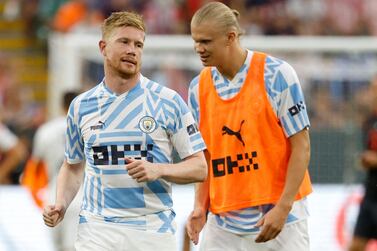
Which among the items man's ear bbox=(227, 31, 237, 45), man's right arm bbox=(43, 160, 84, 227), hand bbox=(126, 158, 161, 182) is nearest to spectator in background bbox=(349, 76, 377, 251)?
man's ear bbox=(227, 31, 237, 45)

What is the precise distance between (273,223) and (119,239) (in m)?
0.82

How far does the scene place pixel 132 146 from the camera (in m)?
5.81

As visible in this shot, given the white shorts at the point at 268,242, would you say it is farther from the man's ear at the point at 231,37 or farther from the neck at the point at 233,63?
the man's ear at the point at 231,37

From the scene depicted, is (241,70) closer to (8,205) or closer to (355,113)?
(8,205)

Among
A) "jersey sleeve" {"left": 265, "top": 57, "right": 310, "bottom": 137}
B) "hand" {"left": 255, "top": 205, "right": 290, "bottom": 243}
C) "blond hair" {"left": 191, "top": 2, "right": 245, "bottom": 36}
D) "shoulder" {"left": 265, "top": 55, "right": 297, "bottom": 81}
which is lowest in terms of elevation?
"hand" {"left": 255, "top": 205, "right": 290, "bottom": 243}

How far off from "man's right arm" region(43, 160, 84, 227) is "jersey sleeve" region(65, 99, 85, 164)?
0.05 meters

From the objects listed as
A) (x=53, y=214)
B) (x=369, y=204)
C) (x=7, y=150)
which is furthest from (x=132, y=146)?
(x=7, y=150)

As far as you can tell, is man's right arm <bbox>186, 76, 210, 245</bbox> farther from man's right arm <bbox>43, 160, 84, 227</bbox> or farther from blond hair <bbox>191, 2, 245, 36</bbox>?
man's right arm <bbox>43, 160, 84, 227</bbox>

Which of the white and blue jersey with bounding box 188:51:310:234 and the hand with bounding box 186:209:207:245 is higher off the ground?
A: the white and blue jersey with bounding box 188:51:310:234

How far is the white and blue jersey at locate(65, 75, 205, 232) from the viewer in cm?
582

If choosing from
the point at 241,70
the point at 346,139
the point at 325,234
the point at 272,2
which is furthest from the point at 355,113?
the point at 241,70

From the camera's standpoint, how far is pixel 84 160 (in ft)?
20.5

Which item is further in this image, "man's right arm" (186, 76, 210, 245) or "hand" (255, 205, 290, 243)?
"man's right arm" (186, 76, 210, 245)

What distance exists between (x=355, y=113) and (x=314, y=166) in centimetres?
79
